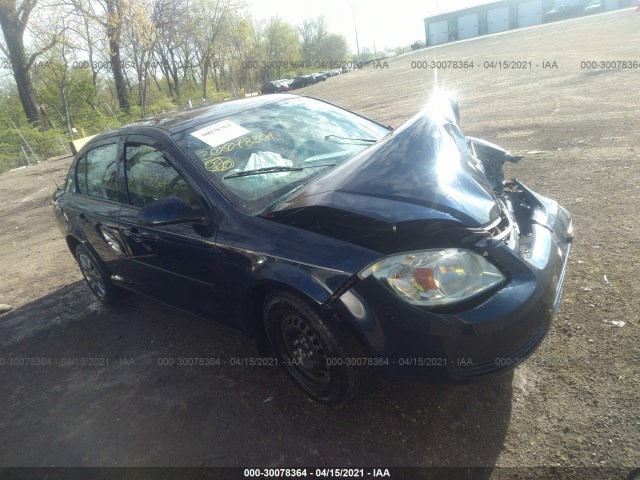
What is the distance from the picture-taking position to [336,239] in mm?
2115

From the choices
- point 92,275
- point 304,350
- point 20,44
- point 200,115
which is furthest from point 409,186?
point 20,44

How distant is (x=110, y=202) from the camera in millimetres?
3537

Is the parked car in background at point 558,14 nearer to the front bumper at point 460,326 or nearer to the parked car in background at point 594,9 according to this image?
the parked car in background at point 594,9

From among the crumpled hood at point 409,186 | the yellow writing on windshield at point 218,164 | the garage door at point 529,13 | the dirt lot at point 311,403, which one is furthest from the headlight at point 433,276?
the garage door at point 529,13

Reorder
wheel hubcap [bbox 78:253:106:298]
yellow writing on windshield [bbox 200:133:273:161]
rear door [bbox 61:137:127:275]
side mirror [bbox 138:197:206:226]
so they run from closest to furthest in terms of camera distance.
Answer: side mirror [bbox 138:197:206:226] → yellow writing on windshield [bbox 200:133:273:161] → rear door [bbox 61:137:127:275] → wheel hubcap [bbox 78:253:106:298]

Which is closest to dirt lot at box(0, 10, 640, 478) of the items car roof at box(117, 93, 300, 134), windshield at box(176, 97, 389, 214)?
windshield at box(176, 97, 389, 214)

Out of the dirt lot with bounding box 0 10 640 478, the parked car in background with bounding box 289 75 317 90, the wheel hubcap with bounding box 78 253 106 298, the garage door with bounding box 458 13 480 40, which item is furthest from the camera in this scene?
the garage door with bounding box 458 13 480 40

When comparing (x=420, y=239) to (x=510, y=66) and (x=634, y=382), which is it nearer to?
(x=634, y=382)

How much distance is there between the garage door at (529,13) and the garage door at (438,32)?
985 cm

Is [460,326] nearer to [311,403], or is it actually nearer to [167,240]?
[311,403]

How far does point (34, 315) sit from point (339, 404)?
12.1 ft

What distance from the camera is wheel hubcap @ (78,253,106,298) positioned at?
423 centimetres

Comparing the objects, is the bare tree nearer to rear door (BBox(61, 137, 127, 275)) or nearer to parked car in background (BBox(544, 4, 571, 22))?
rear door (BBox(61, 137, 127, 275))

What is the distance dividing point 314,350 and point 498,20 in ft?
227
